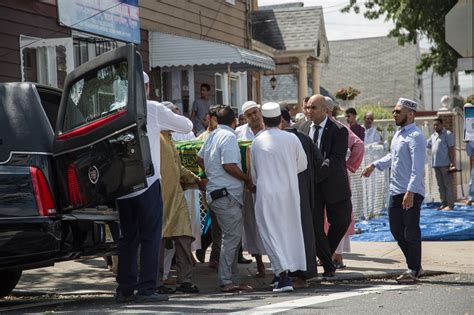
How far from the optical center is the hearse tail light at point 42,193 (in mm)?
7707

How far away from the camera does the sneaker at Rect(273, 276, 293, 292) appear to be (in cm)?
928

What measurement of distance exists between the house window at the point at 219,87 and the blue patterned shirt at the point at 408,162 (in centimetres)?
1218

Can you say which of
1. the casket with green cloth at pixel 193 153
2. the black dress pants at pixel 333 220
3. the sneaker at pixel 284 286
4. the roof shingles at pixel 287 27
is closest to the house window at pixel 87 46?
the casket with green cloth at pixel 193 153

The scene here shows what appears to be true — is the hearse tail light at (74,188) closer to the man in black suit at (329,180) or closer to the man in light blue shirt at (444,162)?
the man in black suit at (329,180)

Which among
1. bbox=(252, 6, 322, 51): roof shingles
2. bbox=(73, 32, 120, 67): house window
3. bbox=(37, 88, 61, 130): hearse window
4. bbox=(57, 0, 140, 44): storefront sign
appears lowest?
bbox=(37, 88, 61, 130): hearse window

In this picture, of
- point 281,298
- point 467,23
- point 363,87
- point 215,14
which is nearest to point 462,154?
point 215,14

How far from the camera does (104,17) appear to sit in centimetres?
1533

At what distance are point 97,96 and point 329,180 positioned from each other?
3.25 metres

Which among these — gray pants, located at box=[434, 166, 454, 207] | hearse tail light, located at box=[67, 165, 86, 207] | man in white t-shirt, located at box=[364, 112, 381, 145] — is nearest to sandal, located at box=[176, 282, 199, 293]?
hearse tail light, located at box=[67, 165, 86, 207]

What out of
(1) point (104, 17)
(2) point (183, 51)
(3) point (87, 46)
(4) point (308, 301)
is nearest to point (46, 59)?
(1) point (104, 17)

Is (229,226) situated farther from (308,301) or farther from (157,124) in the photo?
(308,301)

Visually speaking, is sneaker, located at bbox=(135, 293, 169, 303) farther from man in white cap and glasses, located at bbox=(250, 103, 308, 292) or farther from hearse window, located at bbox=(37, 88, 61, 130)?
Result: hearse window, located at bbox=(37, 88, 61, 130)

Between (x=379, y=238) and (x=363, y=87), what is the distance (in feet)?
198

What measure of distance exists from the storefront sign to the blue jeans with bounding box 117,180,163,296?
22.1 ft
